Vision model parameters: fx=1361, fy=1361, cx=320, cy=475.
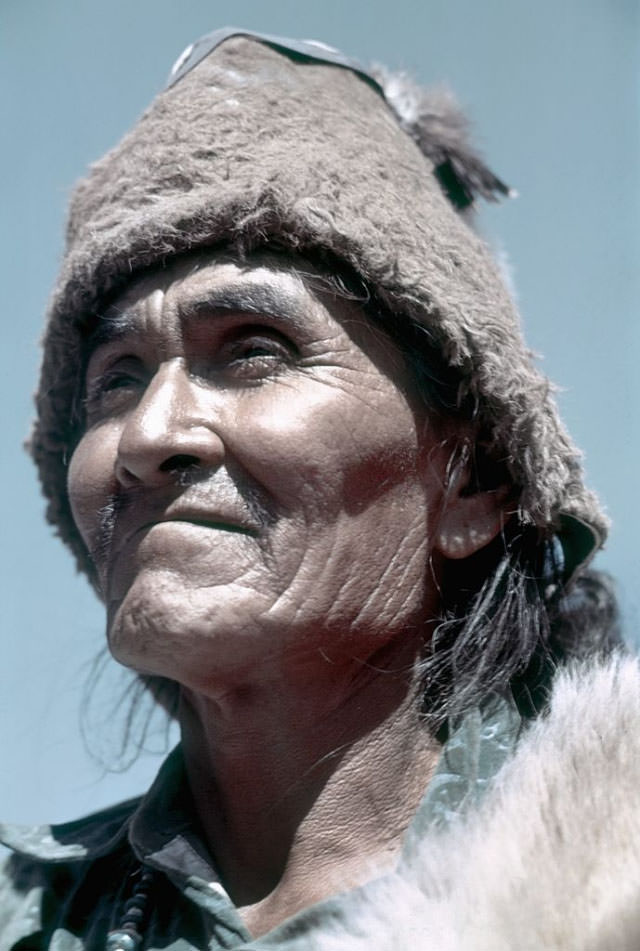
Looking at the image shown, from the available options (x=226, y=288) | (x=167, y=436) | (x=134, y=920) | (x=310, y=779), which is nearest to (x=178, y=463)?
(x=167, y=436)

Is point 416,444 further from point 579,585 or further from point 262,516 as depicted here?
point 579,585

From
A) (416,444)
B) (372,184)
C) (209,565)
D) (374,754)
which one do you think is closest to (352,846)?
(374,754)

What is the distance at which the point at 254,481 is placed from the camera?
7.96 feet

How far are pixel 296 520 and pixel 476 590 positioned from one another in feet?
1.55

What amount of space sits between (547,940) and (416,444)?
3.45ft

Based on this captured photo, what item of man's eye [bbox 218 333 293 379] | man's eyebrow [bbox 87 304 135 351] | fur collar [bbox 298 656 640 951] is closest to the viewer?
fur collar [bbox 298 656 640 951]

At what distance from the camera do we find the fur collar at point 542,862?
178 cm

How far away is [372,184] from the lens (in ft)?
8.97

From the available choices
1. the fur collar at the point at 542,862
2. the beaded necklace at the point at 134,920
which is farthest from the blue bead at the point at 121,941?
the fur collar at the point at 542,862

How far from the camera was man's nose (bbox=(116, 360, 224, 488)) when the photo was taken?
7.93 ft

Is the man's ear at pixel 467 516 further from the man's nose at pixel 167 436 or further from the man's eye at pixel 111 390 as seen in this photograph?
the man's eye at pixel 111 390

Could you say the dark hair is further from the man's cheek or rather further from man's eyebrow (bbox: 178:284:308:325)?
the man's cheek

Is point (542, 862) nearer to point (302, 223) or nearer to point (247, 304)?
point (247, 304)

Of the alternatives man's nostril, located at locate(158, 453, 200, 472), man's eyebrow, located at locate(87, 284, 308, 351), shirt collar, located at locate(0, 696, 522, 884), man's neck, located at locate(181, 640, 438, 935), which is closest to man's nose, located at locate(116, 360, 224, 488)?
man's nostril, located at locate(158, 453, 200, 472)
